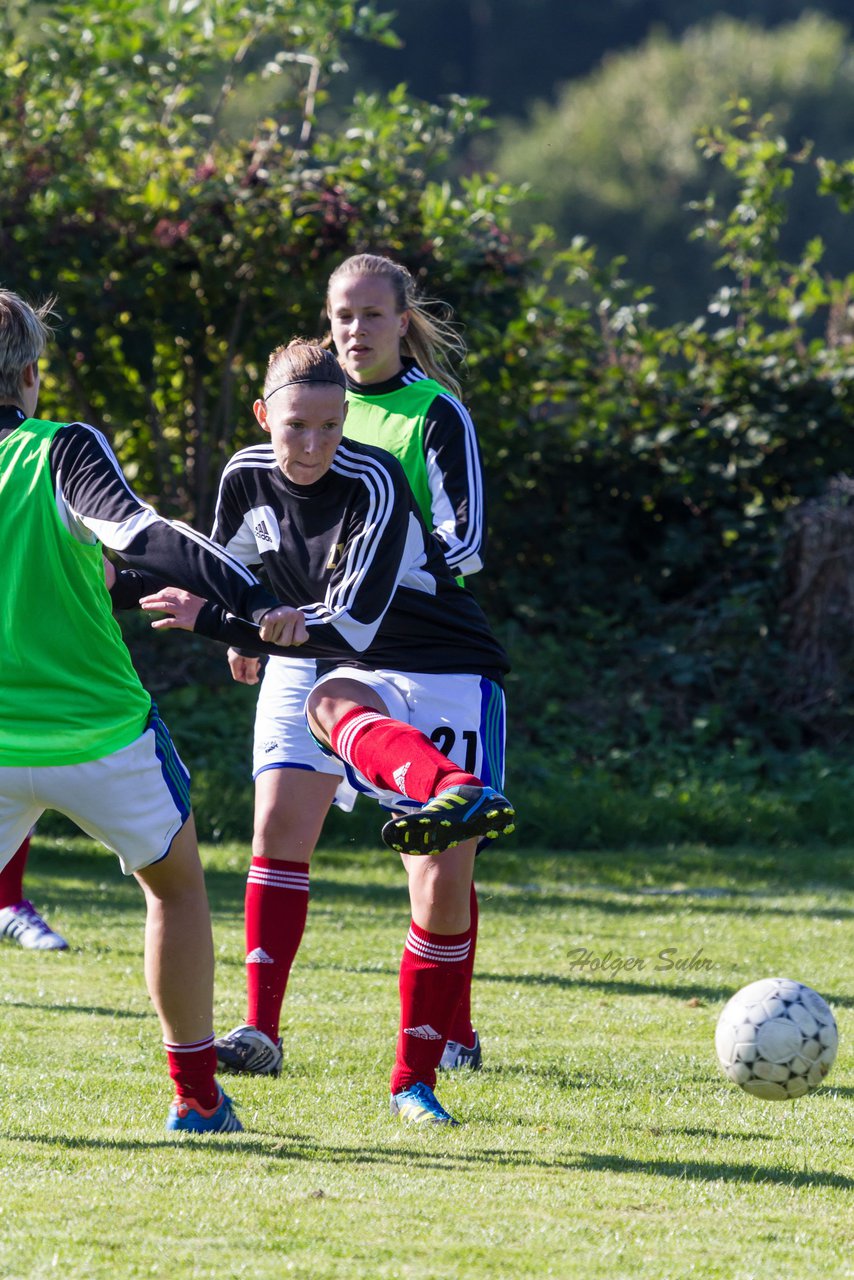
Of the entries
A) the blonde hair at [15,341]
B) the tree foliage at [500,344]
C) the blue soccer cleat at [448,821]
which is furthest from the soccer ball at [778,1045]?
the tree foliage at [500,344]

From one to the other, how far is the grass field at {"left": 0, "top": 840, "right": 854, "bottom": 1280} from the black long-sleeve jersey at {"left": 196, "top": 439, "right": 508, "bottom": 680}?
1.10 m

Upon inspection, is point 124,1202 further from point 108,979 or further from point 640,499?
point 640,499

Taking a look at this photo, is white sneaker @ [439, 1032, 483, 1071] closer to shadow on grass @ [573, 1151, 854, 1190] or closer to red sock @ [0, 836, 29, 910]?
shadow on grass @ [573, 1151, 854, 1190]

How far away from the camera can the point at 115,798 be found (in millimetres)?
3387

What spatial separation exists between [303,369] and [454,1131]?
5.90ft

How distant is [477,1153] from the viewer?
143 inches

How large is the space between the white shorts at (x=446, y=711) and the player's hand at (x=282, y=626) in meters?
0.70

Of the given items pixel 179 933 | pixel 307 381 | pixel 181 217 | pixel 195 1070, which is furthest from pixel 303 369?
pixel 181 217

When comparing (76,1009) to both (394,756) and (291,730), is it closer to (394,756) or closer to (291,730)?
(291,730)

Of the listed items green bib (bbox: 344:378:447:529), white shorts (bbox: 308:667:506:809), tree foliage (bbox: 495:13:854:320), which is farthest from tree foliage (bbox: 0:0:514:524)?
tree foliage (bbox: 495:13:854:320)

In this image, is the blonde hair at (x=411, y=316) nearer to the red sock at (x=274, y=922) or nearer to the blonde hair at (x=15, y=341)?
the blonde hair at (x=15, y=341)

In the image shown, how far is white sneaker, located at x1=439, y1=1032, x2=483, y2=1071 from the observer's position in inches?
179

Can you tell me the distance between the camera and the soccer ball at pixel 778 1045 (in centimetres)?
394

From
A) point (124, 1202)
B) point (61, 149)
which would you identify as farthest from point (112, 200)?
point (124, 1202)
